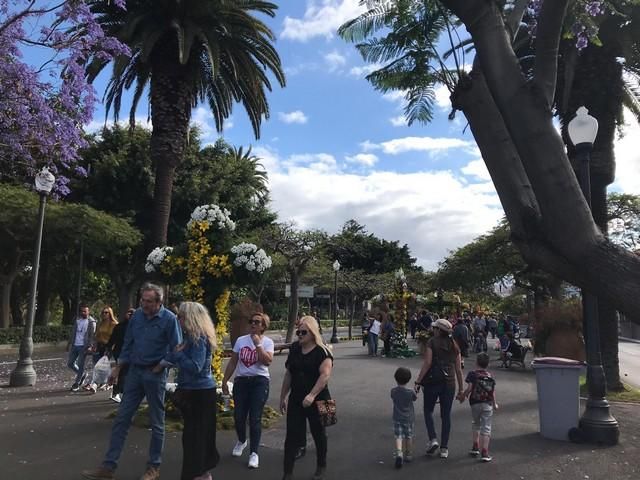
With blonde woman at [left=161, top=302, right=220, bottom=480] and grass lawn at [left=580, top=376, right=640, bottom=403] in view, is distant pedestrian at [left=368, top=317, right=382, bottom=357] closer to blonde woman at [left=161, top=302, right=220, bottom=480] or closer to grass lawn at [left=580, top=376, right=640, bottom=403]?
grass lawn at [left=580, top=376, right=640, bottom=403]

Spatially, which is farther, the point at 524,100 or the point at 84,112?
the point at 84,112

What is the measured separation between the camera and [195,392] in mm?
5055

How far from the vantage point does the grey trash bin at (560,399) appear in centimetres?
751

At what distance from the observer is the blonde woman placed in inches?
195

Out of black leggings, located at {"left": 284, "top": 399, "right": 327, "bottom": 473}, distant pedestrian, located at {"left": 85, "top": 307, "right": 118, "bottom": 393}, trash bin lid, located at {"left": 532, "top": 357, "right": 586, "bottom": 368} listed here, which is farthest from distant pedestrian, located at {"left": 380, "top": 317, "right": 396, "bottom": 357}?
black leggings, located at {"left": 284, "top": 399, "right": 327, "bottom": 473}

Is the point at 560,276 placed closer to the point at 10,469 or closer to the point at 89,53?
the point at 10,469

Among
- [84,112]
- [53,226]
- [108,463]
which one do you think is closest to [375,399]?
[108,463]

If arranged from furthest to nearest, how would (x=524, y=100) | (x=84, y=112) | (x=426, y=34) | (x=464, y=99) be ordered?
(x=84, y=112), (x=426, y=34), (x=464, y=99), (x=524, y=100)

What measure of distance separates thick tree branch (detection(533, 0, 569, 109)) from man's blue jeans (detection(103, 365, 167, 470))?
423 centimetres

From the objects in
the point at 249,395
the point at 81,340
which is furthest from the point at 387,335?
the point at 249,395

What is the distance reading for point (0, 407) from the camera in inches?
352

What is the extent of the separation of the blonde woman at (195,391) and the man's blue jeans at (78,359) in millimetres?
6695

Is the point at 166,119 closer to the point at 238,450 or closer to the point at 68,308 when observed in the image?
the point at 238,450

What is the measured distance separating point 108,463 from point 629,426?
25.6ft
